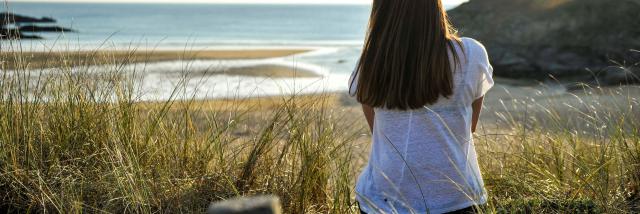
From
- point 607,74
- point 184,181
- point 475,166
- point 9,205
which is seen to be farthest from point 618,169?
point 607,74

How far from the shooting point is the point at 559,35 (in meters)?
20.5

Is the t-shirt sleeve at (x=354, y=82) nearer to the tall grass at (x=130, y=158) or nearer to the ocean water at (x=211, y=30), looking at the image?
the tall grass at (x=130, y=158)

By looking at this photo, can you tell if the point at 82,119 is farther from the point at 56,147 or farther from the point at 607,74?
the point at 607,74

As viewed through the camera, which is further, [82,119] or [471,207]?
[82,119]

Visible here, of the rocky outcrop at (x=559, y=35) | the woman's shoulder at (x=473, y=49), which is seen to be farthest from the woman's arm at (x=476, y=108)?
the rocky outcrop at (x=559, y=35)

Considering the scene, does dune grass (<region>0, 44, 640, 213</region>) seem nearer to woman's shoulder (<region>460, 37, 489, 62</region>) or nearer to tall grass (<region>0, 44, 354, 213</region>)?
tall grass (<region>0, 44, 354, 213</region>)

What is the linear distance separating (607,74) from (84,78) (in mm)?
15612

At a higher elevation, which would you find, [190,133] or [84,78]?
[84,78]

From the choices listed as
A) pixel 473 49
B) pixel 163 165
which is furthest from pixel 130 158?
pixel 473 49

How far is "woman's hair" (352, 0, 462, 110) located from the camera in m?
2.69

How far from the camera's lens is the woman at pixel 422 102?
2705 mm

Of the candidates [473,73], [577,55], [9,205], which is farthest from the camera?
[577,55]

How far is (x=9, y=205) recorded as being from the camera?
369 centimetres

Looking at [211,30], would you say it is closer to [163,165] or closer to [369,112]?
[163,165]
